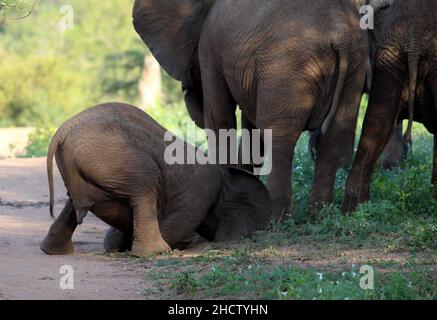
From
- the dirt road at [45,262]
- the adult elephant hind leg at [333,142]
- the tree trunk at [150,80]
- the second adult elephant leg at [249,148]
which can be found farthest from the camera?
the tree trunk at [150,80]

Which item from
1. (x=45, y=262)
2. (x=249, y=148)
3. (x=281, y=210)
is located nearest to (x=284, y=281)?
(x=45, y=262)

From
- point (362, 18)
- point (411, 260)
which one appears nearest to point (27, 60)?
point (362, 18)

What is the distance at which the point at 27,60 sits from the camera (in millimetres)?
24797

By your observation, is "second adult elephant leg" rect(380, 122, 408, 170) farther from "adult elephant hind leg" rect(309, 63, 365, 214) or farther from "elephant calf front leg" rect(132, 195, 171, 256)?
"elephant calf front leg" rect(132, 195, 171, 256)

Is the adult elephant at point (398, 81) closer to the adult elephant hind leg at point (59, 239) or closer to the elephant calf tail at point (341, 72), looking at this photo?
the elephant calf tail at point (341, 72)

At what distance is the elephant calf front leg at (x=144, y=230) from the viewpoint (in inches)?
272

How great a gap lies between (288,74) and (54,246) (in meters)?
2.02

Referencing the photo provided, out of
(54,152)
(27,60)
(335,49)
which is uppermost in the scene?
(27,60)

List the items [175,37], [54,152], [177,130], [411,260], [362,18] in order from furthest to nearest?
[177,130], [175,37], [362,18], [54,152], [411,260]

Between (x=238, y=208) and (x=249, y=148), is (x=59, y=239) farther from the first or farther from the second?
(x=249, y=148)

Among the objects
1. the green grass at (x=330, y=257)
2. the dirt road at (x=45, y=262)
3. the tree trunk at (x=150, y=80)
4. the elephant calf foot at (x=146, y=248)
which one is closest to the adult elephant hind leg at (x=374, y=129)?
the green grass at (x=330, y=257)

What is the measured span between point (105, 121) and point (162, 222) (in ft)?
2.85

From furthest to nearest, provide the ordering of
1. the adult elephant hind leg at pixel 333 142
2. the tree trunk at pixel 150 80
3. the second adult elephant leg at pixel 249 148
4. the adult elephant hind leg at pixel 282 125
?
the tree trunk at pixel 150 80 → the second adult elephant leg at pixel 249 148 → the adult elephant hind leg at pixel 333 142 → the adult elephant hind leg at pixel 282 125

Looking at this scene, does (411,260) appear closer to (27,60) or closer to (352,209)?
(352,209)
